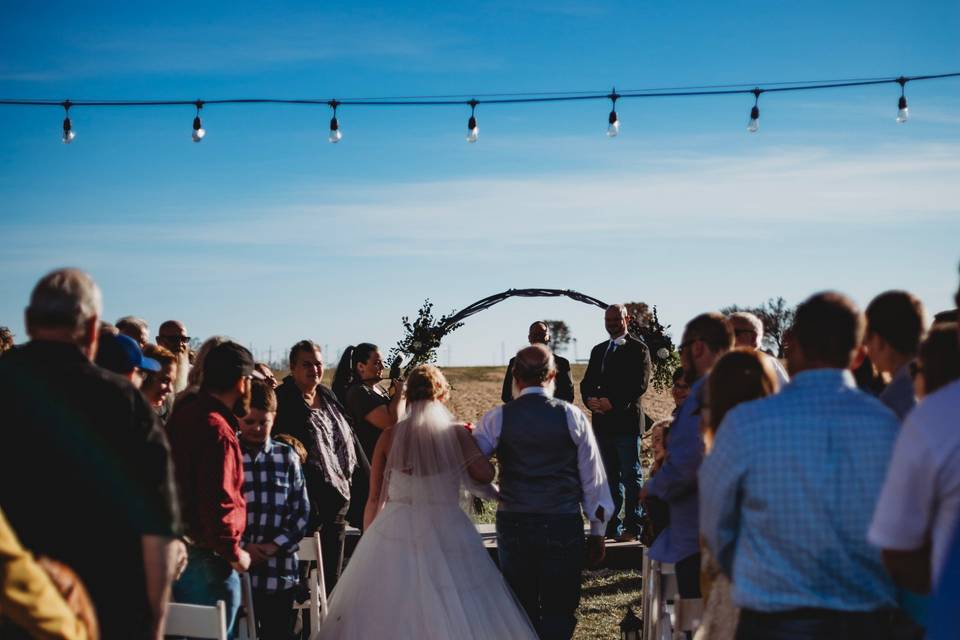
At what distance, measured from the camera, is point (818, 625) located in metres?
3.31

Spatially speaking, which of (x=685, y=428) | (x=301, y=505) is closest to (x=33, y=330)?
(x=301, y=505)

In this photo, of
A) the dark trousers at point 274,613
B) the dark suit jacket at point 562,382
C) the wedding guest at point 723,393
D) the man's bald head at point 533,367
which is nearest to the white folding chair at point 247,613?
the dark trousers at point 274,613

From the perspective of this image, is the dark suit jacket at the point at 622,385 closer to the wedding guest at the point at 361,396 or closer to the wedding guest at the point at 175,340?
the wedding guest at the point at 361,396

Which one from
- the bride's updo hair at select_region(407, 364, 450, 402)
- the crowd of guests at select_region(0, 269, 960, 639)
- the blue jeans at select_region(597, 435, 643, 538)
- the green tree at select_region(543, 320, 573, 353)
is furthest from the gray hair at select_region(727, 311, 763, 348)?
the green tree at select_region(543, 320, 573, 353)

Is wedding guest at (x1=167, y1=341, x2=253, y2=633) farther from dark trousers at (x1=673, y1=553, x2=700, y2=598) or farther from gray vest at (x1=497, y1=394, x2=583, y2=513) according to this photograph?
dark trousers at (x1=673, y1=553, x2=700, y2=598)

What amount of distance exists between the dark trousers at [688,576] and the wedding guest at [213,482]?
2.07m

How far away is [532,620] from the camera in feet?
21.0

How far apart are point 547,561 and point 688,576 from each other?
128cm

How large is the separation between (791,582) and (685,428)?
1.62 metres

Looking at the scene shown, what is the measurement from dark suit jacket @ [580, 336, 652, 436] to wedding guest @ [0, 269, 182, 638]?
23.6 ft

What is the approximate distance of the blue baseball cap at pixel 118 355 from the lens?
4.64 metres

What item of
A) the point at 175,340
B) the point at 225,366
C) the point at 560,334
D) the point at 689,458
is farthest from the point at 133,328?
the point at 560,334

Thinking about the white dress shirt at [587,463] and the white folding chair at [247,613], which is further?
the white dress shirt at [587,463]

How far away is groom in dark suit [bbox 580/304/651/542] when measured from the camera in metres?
10.5
